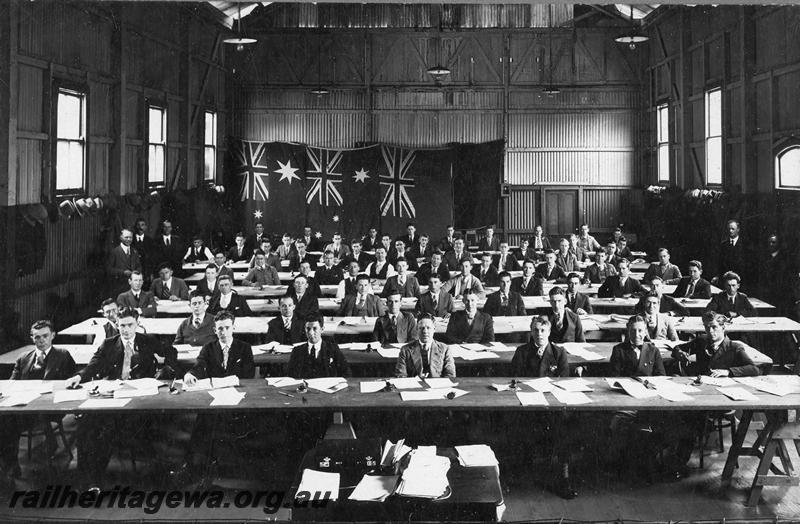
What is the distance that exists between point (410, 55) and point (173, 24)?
6.64 m

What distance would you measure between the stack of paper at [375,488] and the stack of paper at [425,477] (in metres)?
0.07

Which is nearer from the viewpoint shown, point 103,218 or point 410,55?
point 103,218

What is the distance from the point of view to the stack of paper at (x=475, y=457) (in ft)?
13.9

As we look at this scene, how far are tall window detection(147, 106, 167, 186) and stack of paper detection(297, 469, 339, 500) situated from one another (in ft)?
33.2

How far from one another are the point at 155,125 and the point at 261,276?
4.35 metres

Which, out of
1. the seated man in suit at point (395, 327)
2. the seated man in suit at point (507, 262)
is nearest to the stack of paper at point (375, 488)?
the seated man in suit at point (395, 327)

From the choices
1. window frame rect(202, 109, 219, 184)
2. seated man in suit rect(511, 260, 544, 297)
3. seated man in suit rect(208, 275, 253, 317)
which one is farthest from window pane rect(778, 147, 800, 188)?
window frame rect(202, 109, 219, 184)

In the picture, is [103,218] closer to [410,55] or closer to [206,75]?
[206,75]

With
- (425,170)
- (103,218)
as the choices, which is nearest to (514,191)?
(425,170)

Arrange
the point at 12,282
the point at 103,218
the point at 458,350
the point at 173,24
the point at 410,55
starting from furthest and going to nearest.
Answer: the point at 410,55 → the point at 173,24 → the point at 103,218 → the point at 12,282 → the point at 458,350

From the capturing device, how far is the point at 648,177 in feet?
58.4

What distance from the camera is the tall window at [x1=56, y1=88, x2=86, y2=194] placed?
31.9 feet

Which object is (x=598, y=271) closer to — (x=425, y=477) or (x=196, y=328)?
(x=196, y=328)

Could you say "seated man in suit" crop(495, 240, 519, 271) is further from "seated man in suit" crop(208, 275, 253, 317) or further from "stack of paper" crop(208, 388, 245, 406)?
"stack of paper" crop(208, 388, 245, 406)
